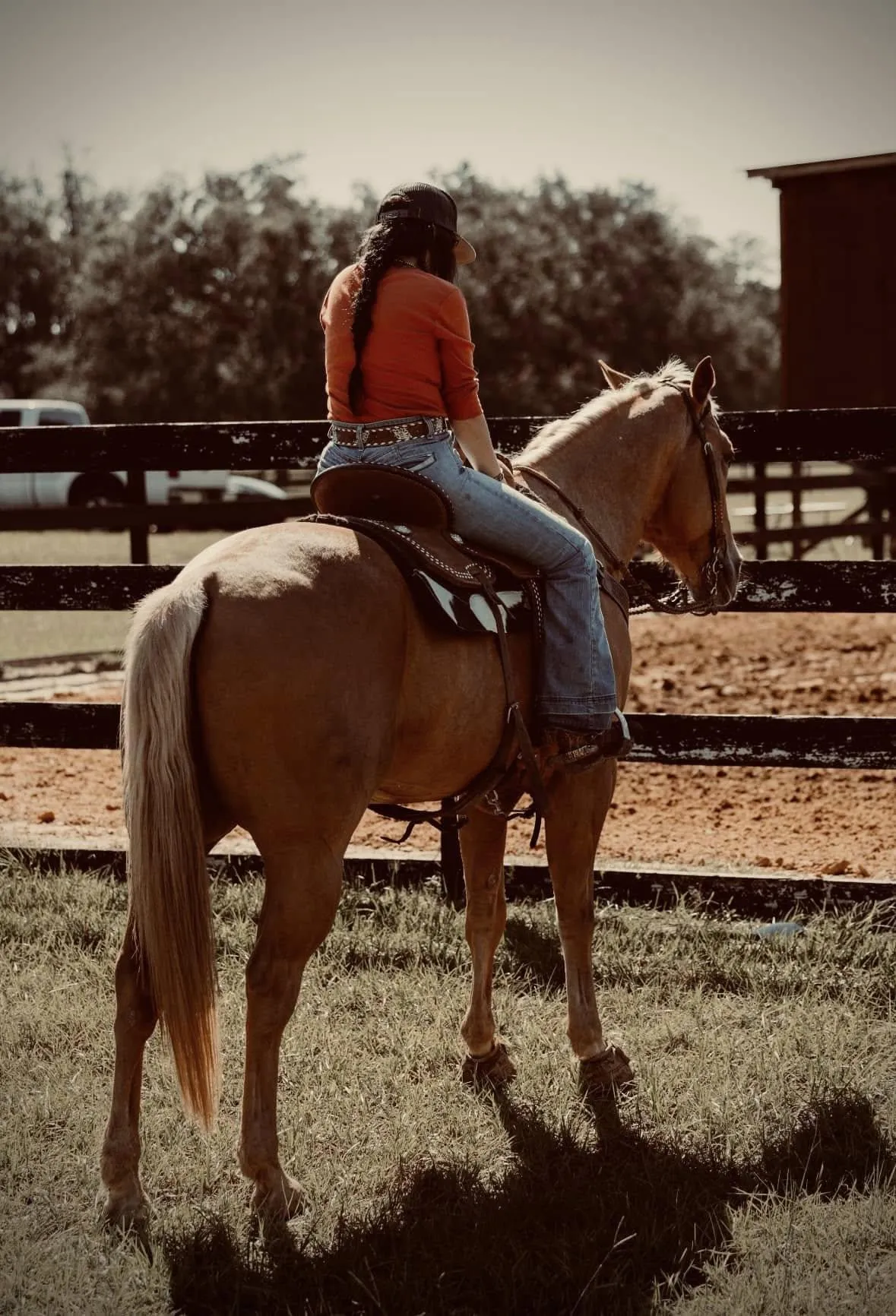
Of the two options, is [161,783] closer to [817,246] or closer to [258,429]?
[258,429]

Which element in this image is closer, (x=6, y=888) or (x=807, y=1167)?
(x=807, y=1167)

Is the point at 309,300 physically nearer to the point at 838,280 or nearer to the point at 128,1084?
the point at 838,280

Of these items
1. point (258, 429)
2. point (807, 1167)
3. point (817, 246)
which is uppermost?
point (817, 246)

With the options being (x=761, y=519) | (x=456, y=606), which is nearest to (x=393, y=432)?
(x=456, y=606)

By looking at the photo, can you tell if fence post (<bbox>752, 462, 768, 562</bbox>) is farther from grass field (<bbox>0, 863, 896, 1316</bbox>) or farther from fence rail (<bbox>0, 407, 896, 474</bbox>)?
grass field (<bbox>0, 863, 896, 1316</bbox>)

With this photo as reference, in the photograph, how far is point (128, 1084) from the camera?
11.7 feet

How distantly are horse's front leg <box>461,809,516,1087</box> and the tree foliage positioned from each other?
3888 cm

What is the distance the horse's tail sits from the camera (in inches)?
131

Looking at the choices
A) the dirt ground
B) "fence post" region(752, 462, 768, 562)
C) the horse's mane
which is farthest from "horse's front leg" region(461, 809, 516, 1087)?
"fence post" region(752, 462, 768, 562)

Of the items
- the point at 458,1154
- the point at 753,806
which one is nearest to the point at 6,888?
the point at 458,1154

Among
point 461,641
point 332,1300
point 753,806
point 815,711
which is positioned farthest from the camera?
point 815,711

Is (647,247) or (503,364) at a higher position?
(647,247)

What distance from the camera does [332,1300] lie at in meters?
3.16

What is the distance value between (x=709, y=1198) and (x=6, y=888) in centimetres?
364
